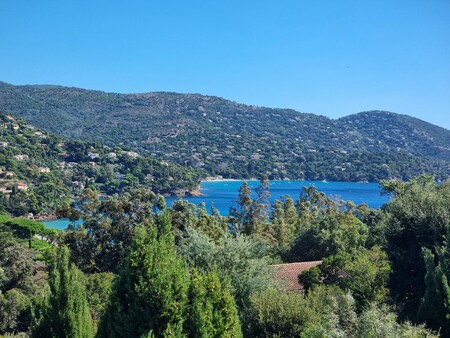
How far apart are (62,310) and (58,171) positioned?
7050 cm

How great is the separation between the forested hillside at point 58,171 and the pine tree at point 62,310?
48.5 metres

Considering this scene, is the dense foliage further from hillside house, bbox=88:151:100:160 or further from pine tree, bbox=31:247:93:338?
hillside house, bbox=88:151:100:160

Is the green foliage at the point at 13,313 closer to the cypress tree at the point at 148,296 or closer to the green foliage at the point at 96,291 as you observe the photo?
the green foliage at the point at 96,291

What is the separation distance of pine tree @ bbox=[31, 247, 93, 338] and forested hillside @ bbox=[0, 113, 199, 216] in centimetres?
4846

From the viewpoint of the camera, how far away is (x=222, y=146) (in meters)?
158

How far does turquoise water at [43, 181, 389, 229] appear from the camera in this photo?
7479 cm

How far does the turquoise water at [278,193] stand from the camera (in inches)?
2945

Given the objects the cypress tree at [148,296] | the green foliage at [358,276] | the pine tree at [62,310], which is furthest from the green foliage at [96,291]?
the cypress tree at [148,296]

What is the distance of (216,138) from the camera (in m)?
164

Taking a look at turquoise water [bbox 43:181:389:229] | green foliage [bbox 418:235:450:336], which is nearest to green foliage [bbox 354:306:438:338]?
green foliage [bbox 418:235:450:336]

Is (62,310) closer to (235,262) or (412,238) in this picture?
(235,262)

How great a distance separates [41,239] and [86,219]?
1791 cm

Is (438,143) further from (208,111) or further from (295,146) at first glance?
(208,111)

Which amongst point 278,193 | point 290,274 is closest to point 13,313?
point 290,274
